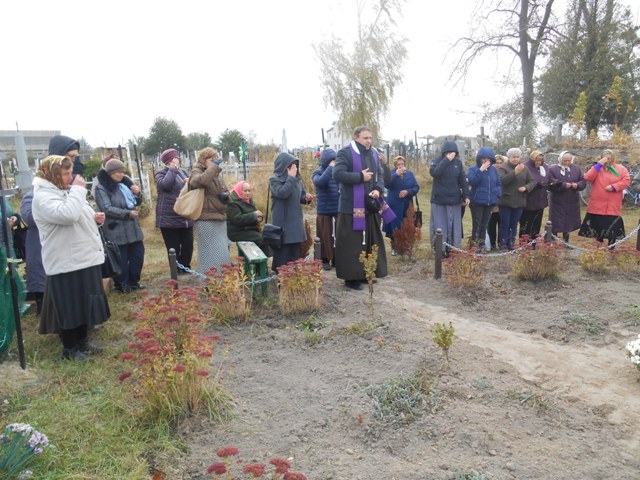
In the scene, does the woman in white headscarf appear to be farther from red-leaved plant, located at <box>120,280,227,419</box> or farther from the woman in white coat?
the woman in white coat

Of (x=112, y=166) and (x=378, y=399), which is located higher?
(x=112, y=166)

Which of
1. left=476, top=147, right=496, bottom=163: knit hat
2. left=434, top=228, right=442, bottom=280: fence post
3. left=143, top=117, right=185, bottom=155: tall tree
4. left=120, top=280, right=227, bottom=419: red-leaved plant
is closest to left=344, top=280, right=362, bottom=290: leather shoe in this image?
left=434, top=228, right=442, bottom=280: fence post

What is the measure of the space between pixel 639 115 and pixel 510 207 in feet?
49.1

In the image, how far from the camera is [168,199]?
640 cm

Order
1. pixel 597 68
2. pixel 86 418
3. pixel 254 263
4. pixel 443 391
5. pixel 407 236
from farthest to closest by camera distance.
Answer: pixel 597 68 → pixel 407 236 → pixel 254 263 → pixel 443 391 → pixel 86 418

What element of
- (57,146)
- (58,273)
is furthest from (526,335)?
(57,146)

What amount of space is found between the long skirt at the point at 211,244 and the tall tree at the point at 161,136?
40399mm

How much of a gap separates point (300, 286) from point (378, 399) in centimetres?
188

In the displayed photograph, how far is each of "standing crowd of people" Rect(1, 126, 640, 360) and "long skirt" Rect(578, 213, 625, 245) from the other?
16 millimetres

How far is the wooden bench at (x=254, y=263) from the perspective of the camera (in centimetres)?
553

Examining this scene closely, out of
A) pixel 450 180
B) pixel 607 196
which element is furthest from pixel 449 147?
pixel 607 196

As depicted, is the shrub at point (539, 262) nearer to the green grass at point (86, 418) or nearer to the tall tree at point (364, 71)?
the green grass at point (86, 418)

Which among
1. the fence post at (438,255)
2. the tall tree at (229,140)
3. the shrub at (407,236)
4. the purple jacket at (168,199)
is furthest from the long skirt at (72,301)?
the tall tree at (229,140)

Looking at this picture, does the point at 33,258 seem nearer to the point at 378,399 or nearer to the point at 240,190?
the point at 240,190
